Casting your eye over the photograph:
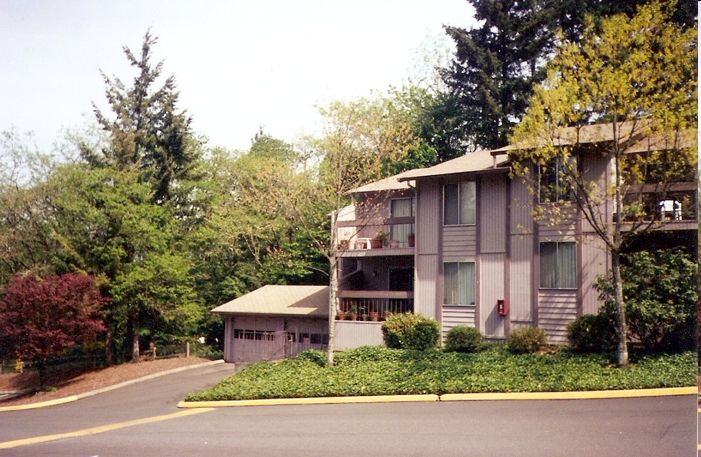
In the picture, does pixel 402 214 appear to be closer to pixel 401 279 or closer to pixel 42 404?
pixel 401 279

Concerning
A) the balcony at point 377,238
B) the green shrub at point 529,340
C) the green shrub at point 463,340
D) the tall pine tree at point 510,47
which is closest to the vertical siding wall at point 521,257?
the green shrub at point 529,340

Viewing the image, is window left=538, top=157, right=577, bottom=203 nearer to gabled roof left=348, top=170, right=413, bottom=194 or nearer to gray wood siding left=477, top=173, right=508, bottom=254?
gray wood siding left=477, top=173, right=508, bottom=254

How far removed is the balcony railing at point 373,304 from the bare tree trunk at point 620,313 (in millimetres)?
3638

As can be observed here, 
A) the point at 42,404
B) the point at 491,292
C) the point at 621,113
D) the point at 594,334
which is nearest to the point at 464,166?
the point at 491,292

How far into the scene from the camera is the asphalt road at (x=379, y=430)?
22.4 feet

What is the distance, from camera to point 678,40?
26.6 feet

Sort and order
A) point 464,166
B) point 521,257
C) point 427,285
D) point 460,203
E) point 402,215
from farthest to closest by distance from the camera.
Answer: point 402,215 → point 464,166 → point 460,203 → point 427,285 → point 521,257

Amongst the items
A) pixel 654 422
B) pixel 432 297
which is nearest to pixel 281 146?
pixel 432 297

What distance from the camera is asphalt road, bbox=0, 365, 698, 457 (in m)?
6.83

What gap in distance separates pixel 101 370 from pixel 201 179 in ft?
17.3

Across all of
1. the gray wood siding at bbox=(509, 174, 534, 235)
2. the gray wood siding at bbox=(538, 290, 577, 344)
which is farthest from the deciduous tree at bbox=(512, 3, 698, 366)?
the gray wood siding at bbox=(538, 290, 577, 344)

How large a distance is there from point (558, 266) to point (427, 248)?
2.79 metres

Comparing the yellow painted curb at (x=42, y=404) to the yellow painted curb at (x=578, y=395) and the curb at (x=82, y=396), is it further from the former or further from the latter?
the yellow painted curb at (x=578, y=395)

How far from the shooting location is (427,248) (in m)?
11.7
